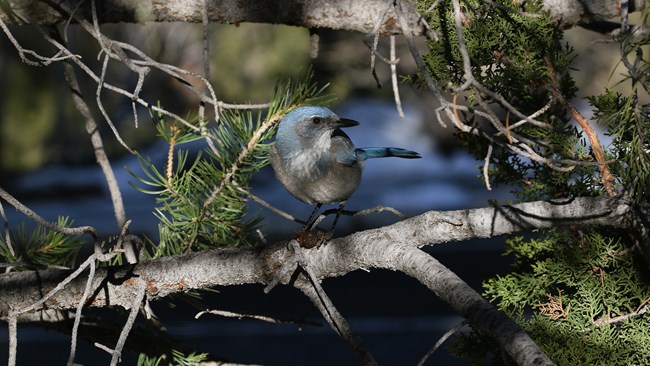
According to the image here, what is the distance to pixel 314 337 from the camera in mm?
8359

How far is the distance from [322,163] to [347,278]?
24.4 feet

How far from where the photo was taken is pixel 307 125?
2.88m

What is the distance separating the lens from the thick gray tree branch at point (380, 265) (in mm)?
1742

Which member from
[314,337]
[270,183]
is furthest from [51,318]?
[270,183]

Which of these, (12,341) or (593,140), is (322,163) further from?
(12,341)

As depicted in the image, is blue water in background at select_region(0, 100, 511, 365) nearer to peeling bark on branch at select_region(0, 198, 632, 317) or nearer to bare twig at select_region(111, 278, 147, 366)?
peeling bark on branch at select_region(0, 198, 632, 317)

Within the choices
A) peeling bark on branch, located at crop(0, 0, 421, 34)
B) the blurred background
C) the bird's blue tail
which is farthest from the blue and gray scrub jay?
the blurred background

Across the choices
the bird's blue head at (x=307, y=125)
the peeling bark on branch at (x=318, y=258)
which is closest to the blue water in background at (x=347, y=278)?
the bird's blue head at (x=307, y=125)

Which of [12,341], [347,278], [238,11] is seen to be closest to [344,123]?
[238,11]

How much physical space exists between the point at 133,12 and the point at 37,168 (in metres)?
11.6

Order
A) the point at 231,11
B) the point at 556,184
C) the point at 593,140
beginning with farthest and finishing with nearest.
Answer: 1. the point at 231,11
2. the point at 556,184
3. the point at 593,140

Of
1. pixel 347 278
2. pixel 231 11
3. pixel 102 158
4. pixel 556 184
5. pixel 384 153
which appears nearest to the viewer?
pixel 556 184

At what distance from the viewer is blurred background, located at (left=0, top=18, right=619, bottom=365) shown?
836cm

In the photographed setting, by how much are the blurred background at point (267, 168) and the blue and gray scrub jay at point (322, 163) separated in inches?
181
